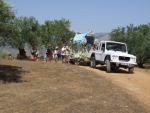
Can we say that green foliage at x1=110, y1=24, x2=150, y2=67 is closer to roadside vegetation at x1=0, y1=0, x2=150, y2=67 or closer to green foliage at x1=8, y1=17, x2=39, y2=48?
roadside vegetation at x1=0, y1=0, x2=150, y2=67

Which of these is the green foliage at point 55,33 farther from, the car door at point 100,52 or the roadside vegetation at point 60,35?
the car door at point 100,52

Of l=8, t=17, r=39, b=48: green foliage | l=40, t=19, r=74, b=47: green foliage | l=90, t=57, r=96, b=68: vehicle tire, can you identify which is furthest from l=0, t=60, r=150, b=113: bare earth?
l=40, t=19, r=74, b=47: green foliage

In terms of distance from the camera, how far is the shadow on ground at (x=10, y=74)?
746 inches

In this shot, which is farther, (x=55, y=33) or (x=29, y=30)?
(x=55, y=33)

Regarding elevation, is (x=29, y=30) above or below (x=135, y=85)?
above

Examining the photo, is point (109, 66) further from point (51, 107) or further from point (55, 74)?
point (51, 107)

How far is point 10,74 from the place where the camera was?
20438mm

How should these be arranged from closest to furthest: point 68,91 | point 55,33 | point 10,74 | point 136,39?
point 68,91 < point 10,74 < point 136,39 < point 55,33

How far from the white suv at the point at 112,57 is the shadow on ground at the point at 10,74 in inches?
208

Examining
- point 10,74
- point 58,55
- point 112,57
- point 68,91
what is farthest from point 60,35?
point 68,91

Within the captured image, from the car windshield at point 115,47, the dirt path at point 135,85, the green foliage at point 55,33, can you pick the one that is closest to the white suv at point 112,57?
the car windshield at point 115,47

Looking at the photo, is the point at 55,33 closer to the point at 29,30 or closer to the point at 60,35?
the point at 60,35

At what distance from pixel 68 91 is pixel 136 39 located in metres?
23.2

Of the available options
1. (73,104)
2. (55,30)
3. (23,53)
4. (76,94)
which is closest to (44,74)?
(76,94)
